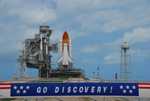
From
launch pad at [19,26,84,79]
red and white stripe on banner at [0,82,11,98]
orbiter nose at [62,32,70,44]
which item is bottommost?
red and white stripe on banner at [0,82,11,98]

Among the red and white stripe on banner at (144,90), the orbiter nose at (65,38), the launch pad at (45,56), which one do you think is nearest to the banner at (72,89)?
the red and white stripe on banner at (144,90)

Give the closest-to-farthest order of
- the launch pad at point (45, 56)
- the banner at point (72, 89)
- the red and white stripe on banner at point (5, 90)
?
the banner at point (72, 89) → the red and white stripe on banner at point (5, 90) → the launch pad at point (45, 56)

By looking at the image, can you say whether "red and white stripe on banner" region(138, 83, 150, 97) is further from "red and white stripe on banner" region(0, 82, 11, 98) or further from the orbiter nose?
the orbiter nose

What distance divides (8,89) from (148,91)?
1508 centimetres

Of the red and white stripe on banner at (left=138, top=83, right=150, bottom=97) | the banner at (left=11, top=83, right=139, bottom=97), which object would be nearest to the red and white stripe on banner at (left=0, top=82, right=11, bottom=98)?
the banner at (left=11, top=83, right=139, bottom=97)

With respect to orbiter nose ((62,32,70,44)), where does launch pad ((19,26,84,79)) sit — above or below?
below

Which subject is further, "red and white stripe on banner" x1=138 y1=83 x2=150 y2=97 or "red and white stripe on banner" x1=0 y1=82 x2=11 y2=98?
"red and white stripe on banner" x1=138 y1=83 x2=150 y2=97

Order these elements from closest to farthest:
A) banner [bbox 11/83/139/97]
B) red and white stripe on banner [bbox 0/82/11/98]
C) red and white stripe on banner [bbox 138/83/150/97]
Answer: banner [bbox 11/83/139/97]
red and white stripe on banner [bbox 0/82/11/98]
red and white stripe on banner [bbox 138/83/150/97]

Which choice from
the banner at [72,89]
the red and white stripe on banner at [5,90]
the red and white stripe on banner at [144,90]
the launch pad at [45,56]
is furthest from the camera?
the launch pad at [45,56]

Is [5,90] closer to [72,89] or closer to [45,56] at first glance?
[72,89]

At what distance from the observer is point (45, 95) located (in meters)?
48.0

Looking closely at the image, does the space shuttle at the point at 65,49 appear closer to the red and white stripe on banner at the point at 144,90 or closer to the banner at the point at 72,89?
the banner at the point at 72,89

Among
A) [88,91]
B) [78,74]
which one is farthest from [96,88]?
[78,74]

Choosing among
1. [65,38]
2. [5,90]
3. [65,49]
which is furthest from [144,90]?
[65,38]
